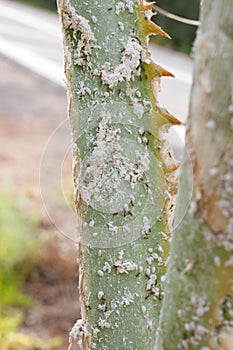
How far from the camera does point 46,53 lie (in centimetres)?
673

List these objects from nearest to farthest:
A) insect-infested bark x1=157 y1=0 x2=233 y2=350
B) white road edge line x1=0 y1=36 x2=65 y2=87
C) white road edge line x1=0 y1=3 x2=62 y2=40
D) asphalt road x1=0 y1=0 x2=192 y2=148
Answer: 1. insect-infested bark x1=157 y1=0 x2=233 y2=350
2. asphalt road x1=0 y1=0 x2=192 y2=148
3. white road edge line x1=0 y1=36 x2=65 y2=87
4. white road edge line x1=0 y1=3 x2=62 y2=40

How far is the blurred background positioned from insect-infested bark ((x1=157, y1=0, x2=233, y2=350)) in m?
0.36

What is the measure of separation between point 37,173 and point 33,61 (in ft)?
10.3

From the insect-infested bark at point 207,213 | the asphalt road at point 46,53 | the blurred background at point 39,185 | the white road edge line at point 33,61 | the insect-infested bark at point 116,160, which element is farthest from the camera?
the white road edge line at point 33,61

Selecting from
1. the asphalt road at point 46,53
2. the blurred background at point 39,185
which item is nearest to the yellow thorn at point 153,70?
the blurred background at point 39,185

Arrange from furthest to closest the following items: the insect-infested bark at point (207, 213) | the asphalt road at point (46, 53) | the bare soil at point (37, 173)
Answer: the asphalt road at point (46, 53) → the bare soil at point (37, 173) → the insect-infested bark at point (207, 213)

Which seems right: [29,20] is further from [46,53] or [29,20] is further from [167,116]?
[167,116]

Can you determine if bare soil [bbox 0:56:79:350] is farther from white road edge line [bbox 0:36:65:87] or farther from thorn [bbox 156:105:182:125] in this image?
thorn [bbox 156:105:182:125]

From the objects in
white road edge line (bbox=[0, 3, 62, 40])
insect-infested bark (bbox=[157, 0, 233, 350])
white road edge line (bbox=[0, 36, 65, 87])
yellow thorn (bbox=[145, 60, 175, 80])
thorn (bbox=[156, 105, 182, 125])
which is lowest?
insect-infested bark (bbox=[157, 0, 233, 350])

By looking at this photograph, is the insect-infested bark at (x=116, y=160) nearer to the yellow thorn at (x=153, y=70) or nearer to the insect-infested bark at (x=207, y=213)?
the yellow thorn at (x=153, y=70)

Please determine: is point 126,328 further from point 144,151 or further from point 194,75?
point 194,75

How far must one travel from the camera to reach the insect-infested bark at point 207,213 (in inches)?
14.0

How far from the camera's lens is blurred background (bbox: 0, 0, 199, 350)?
2.33m

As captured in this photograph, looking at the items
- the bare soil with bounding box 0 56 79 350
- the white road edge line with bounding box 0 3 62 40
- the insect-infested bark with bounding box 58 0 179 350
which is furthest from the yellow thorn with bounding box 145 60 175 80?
the white road edge line with bounding box 0 3 62 40
